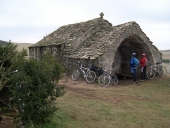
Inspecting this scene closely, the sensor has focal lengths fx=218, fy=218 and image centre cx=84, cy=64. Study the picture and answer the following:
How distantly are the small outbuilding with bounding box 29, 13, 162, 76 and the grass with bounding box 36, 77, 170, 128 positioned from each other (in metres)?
2.55

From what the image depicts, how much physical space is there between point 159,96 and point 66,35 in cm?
960

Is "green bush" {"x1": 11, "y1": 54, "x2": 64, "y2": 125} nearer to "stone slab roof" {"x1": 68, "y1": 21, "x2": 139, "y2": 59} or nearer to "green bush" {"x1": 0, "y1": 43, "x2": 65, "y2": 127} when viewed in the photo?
"green bush" {"x1": 0, "y1": 43, "x2": 65, "y2": 127}

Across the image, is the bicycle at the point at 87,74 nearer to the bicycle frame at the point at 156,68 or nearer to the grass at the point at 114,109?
the grass at the point at 114,109

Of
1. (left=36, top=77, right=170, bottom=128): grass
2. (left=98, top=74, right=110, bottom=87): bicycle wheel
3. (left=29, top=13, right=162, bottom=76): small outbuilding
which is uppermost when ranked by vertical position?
(left=29, top=13, right=162, bottom=76): small outbuilding

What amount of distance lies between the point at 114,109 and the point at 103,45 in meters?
6.50

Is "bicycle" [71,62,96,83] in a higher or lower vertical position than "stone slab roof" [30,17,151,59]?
Result: lower

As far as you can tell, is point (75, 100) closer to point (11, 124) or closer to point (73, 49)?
point (11, 124)

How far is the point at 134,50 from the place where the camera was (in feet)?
53.0

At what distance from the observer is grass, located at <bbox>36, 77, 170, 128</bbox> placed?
20.5 feet

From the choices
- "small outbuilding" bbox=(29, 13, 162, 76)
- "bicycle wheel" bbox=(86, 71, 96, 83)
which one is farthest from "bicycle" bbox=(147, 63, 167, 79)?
"bicycle wheel" bbox=(86, 71, 96, 83)

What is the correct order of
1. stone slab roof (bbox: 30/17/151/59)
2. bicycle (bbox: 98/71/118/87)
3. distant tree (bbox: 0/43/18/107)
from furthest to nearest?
1. stone slab roof (bbox: 30/17/151/59)
2. bicycle (bbox: 98/71/118/87)
3. distant tree (bbox: 0/43/18/107)

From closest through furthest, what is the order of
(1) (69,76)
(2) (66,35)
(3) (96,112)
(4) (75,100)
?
(3) (96,112) < (4) (75,100) < (1) (69,76) < (2) (66,35)

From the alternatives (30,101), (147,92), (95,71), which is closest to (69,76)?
(95,71)

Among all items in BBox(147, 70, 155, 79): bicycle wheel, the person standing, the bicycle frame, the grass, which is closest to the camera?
the grass
